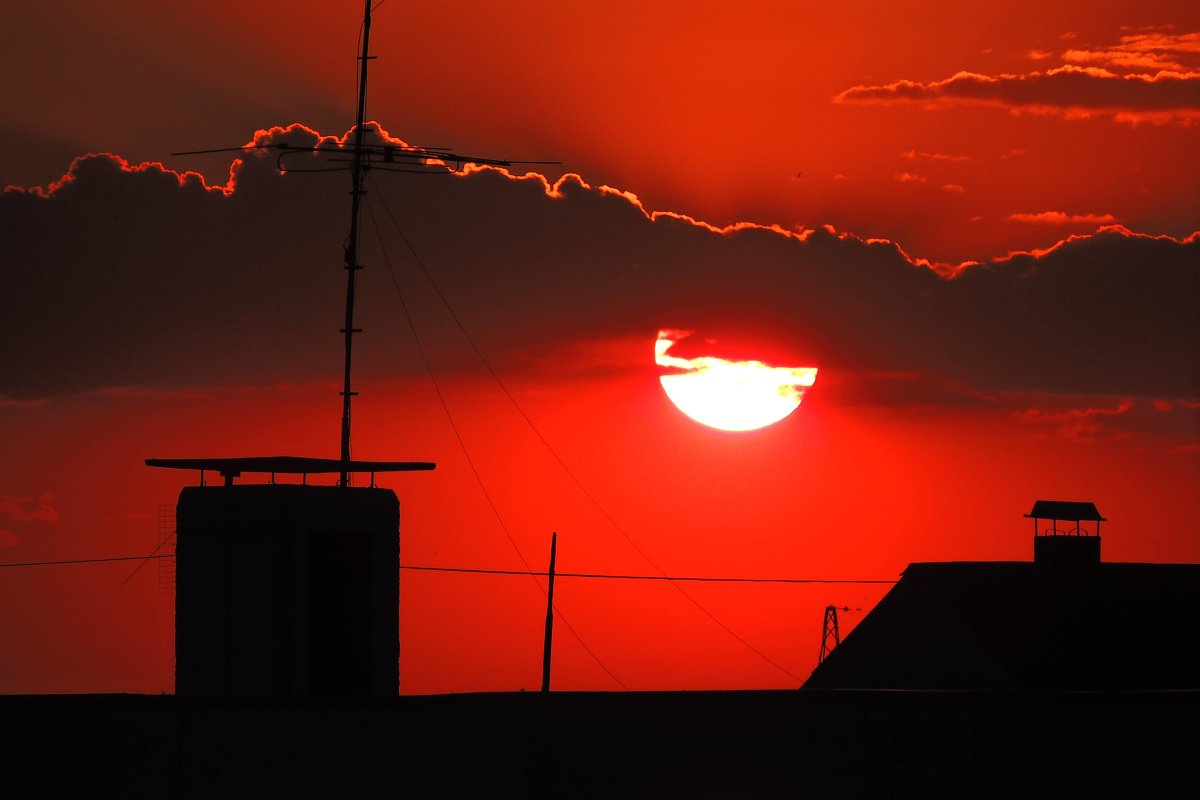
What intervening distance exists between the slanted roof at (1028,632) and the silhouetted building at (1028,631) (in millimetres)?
31

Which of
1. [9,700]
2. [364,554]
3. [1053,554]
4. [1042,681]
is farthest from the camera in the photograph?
[1053,554]

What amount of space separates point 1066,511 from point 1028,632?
12922mm

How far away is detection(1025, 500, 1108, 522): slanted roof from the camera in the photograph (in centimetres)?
6097

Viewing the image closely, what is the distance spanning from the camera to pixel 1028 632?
49.8 metres

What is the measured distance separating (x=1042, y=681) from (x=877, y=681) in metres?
5.76

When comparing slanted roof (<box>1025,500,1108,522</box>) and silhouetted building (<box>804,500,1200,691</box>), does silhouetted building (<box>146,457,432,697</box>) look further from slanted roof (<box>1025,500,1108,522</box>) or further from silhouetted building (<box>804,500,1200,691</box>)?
slanted roof (<box>1025,500,1108,522</box>)

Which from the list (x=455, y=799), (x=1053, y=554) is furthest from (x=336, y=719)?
(x=1053, y=554)

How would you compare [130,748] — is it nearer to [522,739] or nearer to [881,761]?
[522,739]

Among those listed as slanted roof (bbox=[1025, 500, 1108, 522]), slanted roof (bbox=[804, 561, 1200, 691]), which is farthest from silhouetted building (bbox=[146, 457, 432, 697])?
slanted roof (bbox=[1025, 500, 1108, 522])

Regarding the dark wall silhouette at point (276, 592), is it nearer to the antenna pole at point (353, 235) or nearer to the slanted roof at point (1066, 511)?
the antenna pole at point (353, 235)

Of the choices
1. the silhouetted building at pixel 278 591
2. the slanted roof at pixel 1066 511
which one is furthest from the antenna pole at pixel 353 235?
the slanted roof at pixel 1066 511

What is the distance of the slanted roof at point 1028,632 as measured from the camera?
48625mm

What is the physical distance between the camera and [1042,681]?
4816 cm

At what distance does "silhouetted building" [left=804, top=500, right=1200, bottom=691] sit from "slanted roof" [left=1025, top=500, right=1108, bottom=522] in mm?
7090
